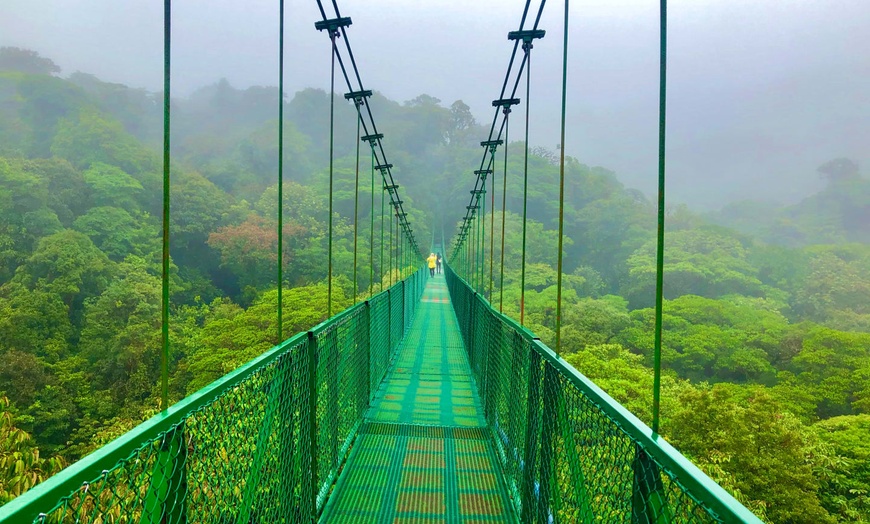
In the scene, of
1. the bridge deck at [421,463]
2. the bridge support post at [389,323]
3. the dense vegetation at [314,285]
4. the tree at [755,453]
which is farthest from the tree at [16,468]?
→ the tree at [755,453]

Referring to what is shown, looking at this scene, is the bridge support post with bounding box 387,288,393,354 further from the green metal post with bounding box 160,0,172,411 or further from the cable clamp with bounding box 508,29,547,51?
the green metal post with bounding box 160,0,172,411

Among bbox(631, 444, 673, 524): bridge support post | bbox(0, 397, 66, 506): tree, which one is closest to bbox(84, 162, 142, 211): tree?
bbox(0, 397, 66, 506): tree

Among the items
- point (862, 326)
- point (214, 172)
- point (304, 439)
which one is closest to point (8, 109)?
point (214, 172)

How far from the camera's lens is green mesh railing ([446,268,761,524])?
2.54 ft

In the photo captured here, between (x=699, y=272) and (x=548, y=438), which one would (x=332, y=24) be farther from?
(x=699, y=272)

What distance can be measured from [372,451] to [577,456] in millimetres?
1509

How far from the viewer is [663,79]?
1066mm

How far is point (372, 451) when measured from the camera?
8.20 ft

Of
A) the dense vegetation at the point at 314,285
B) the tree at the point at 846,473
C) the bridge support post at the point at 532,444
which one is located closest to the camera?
the bridge support post at the point at 532,444

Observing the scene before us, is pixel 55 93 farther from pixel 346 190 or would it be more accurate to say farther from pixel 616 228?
pixel 616 228

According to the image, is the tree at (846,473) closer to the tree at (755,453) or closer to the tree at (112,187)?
the tree at (755,453)

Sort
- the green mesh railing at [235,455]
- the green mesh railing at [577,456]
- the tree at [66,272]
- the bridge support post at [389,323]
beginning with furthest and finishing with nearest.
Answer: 1. the tree at [66,272]
2. the bridge support post at [389,323]
3. the green mesh railing at [577,456]
4. the green mesh railing at [235,455]

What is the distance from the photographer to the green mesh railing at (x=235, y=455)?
2.17 ft

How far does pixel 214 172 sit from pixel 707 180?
45.9m
